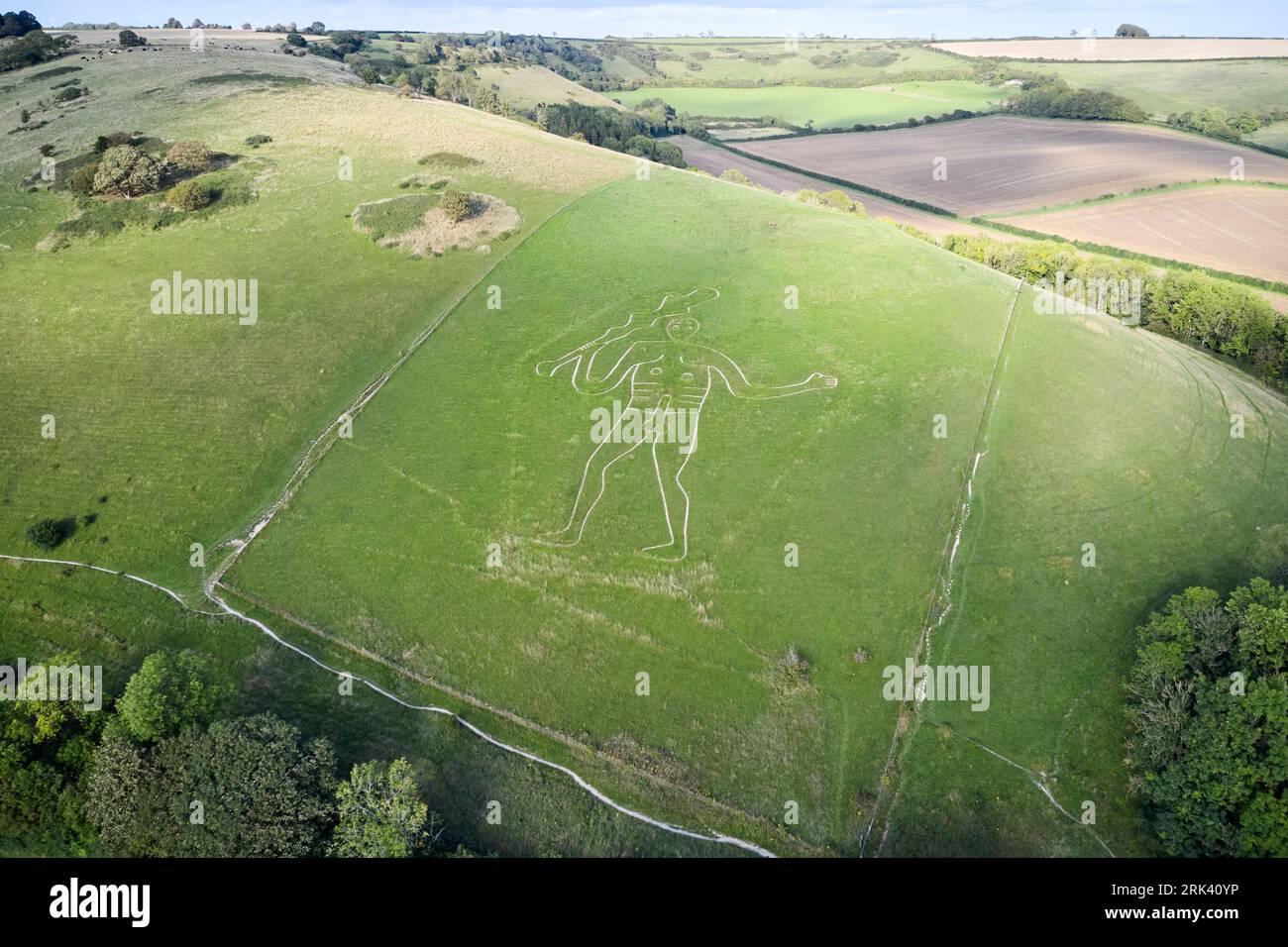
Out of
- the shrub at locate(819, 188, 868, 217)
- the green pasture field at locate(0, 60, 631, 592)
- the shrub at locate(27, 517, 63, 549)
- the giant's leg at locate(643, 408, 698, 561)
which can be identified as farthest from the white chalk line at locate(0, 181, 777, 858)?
the shrub at locate(819, 188, 868, 217)

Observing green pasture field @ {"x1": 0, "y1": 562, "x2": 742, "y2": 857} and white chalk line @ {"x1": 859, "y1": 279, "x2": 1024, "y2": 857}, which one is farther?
white chalk line @ {"x1": 859, "y1": 279, "x2": 1024, "y2": 857}

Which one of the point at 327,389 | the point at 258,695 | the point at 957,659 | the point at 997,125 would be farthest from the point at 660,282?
the point at 997,125

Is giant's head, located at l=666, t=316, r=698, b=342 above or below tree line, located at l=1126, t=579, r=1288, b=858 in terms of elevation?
above

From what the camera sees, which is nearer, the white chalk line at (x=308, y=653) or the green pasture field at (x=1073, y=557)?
the white chalk line at (x=308, y=653)

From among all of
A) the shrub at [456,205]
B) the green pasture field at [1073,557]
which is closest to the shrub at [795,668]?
the green pasture field at [1073,557]

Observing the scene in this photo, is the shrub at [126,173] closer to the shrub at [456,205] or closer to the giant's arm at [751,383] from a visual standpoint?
the shrub at [456,205]

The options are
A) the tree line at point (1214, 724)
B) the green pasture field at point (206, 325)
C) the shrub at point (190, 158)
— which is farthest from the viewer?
the shrub at point (190, 158)

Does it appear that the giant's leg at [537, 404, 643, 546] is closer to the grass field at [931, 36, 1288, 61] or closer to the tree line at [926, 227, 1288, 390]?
the tree line at [926, 227, 1288, 390]
